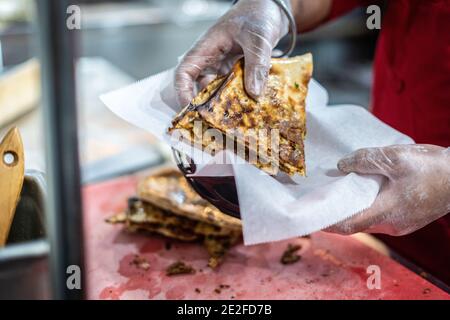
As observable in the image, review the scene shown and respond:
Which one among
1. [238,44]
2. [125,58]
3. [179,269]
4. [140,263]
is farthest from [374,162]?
[125,58]

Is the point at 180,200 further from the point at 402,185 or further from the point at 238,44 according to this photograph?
the point at 402,185

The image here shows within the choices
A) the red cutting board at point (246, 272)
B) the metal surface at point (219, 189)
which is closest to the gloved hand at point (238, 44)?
the metal surface at point (219, 189)

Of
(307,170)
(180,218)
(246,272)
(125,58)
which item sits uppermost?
(125,58)

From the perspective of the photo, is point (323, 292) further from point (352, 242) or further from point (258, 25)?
point (258, 25)

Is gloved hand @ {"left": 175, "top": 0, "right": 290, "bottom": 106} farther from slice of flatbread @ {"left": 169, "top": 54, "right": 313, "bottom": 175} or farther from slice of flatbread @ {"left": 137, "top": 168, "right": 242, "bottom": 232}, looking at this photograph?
slice of flatbread @ {"left": 137, "top": 168, "right": 242, "bottom": 232}

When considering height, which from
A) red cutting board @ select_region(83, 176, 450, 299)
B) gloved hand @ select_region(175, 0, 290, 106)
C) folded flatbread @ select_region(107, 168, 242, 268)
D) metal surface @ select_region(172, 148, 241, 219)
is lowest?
red cutting board @ select_region(83, 176, 450, 299)

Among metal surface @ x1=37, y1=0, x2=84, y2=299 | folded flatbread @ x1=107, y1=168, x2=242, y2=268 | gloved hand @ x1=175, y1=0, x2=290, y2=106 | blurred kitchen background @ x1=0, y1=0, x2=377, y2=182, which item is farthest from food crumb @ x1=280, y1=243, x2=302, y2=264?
metal surface @ x1=37, y1=0, x2=84, y2=299

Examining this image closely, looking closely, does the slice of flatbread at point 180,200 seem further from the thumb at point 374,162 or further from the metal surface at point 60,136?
the metal surface at point 60,136
